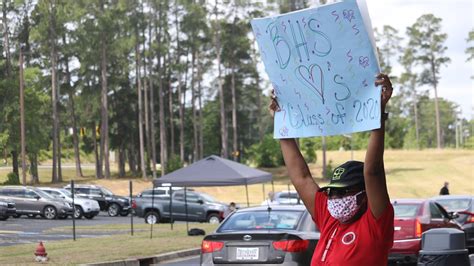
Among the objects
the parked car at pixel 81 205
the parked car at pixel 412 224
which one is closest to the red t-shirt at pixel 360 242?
the parked car at pixel 412 224

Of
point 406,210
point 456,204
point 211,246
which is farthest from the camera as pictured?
point 456,204

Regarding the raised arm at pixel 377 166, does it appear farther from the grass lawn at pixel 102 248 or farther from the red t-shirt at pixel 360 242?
the grass lawn at pixel 102 248

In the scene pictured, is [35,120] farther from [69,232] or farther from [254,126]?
[254,126]

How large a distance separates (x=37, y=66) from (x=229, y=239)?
6626 centimetres

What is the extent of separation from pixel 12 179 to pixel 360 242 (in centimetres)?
3753

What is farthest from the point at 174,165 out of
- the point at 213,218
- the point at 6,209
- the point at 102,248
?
the point at 102,248

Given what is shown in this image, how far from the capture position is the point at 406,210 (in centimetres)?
1808

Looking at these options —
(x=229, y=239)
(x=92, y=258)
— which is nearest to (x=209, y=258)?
(x=229, y=239)

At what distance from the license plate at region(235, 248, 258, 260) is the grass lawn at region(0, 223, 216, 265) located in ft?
23.1

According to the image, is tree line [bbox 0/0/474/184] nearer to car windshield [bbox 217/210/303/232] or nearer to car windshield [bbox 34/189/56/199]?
car windshield [bbox 34/189/56/199]

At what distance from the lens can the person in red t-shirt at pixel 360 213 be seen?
4832 millimetres

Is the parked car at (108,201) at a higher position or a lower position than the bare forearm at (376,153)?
lower

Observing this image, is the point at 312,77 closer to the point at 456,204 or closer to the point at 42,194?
the point at 456,204

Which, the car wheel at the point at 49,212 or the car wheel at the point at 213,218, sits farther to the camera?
the car wheel at the point at 49,212
